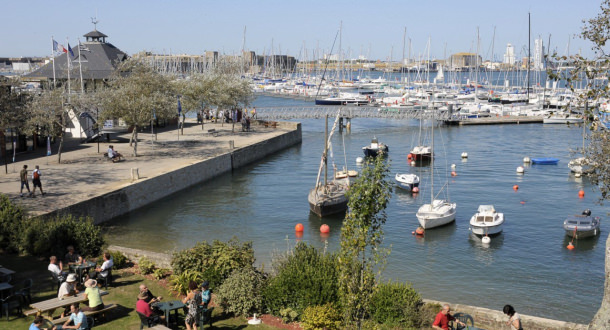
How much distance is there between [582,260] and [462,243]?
221 inches

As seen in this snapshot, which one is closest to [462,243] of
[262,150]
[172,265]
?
[172,265]

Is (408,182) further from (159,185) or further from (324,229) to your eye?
(159,185)

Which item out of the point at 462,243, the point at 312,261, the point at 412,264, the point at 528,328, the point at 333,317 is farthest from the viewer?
the point at 462,243

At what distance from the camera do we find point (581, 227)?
3073 centimetres

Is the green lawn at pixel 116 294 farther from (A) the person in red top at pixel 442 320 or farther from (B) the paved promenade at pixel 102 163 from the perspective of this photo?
(B) the paved promenade at pixel 102 163

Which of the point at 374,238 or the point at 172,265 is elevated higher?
the point at 374,238

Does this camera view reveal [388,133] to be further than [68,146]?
Yes

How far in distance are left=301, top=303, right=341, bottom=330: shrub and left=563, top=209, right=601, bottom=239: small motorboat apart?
820 inches

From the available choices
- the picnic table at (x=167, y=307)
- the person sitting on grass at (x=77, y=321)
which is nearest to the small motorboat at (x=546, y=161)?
the picnic table at (x=167, y=307)

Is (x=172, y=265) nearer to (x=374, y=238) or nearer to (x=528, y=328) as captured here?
(x=374, y=238)

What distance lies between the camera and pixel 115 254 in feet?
62.0

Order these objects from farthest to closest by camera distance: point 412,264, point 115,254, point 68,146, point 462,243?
point 68,146
point 462,243
point 412,264
point 115,254

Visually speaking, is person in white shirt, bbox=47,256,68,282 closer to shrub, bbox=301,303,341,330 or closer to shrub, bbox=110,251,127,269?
shrub, bbox=110,251,127,269

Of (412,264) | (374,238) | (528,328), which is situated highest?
(374,238)
